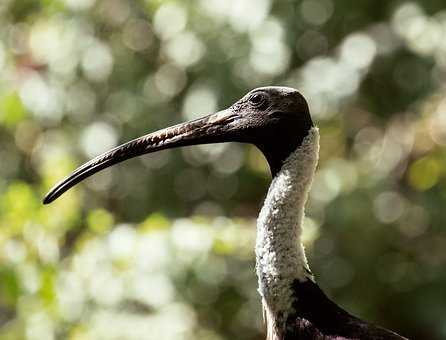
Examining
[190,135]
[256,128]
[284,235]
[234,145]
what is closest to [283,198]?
[284,235]

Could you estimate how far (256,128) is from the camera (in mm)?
3293

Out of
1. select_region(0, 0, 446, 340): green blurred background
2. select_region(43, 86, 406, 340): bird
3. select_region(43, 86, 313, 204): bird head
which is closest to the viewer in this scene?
select_region(43, 86, 406, 340): bird

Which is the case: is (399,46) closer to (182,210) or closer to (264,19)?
(264,19)

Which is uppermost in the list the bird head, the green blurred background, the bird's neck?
the green blurred background

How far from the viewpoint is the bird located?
3148 mm

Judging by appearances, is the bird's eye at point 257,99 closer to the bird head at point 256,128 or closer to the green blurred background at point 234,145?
the bird head at point 256,128

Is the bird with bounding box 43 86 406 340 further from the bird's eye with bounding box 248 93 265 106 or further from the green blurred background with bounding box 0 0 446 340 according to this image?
the green blurred background with bounding box 0 0 446 340

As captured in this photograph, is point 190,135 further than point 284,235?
Yes

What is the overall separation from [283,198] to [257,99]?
1.03ft

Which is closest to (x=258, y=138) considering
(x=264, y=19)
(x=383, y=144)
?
(x=264, y=19)

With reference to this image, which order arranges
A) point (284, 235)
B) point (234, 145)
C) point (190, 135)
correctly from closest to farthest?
point (284, 235)
point (190, 135)
point (234, 145)

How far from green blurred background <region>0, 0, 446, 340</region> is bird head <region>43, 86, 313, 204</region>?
150cm

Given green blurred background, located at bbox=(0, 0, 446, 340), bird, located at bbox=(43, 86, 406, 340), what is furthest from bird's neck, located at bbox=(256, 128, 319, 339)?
green blurred background, located at bbox=(0, 0, 446, 340)

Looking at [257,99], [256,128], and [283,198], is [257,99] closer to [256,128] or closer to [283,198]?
[256,128]
